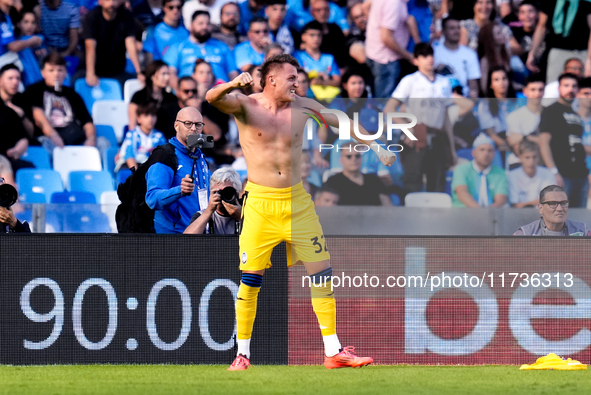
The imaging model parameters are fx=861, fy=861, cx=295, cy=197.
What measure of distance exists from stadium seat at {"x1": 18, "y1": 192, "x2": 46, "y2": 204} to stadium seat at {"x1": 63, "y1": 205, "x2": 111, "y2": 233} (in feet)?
2.67

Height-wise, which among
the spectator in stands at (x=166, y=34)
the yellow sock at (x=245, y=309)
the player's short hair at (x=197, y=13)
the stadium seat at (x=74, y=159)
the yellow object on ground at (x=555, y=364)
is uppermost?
the player's short hair at (x=197, y=13)

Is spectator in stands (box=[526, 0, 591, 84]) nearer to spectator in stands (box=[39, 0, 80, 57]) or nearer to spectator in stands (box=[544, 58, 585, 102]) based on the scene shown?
spectator in stands (box=[544, 58, 585, 102])

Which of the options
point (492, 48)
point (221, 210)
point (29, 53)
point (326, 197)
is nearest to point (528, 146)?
point (326, 197)

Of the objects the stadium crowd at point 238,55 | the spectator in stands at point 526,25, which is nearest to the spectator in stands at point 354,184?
the stadium crowd at point 238,55

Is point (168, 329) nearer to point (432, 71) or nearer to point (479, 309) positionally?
point (479, 309)

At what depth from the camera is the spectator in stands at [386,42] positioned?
11.2 meters

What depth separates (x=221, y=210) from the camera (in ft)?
22.7

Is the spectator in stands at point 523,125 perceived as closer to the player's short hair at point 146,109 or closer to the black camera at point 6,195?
the black camera at point 6,195

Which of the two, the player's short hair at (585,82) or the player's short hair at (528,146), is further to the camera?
the player's short hair at (585,82)

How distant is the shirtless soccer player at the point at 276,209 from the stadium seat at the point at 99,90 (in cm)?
567

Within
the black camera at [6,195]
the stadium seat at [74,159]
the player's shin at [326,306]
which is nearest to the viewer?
the player's shin at [326,306]

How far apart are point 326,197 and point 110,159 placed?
195 inches

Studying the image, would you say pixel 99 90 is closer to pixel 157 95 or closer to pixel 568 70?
pixel 157 95

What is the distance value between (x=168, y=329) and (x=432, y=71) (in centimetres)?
585
